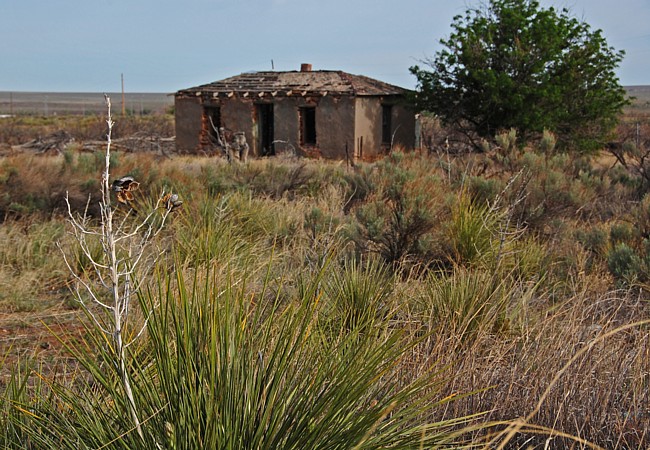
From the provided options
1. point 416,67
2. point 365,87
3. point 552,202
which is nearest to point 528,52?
point 416,67

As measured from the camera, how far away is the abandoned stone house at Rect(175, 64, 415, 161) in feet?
A: 75.8

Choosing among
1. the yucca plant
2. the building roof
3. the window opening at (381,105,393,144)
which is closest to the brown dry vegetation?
the yucca plant

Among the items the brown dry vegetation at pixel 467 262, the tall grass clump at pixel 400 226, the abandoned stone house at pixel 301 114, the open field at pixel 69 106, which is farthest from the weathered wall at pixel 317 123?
the tall grass clump at pixel 400 226

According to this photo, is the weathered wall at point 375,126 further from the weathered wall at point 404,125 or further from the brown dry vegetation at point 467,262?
the brown dry vegetation at point 467,262

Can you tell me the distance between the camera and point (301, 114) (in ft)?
78.8

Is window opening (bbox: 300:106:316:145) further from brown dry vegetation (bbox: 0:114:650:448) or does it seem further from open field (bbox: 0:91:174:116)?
brown dry vegetation (bbox: 0:114:650:448)

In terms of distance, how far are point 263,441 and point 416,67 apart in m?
22.3

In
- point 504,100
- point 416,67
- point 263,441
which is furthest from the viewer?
point 416,67

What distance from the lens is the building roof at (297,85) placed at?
2342cm

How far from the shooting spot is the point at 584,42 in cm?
2244

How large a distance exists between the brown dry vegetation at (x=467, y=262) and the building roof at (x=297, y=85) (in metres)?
9.74

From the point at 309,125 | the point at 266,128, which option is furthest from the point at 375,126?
the point at 266,128

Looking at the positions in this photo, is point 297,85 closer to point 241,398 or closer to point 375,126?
point 375,126

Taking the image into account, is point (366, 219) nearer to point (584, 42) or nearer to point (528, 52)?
point (528, 52)
